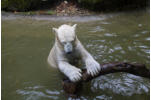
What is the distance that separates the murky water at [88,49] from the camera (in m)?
3.84

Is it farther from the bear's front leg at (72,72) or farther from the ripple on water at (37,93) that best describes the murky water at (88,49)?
the bear's front leg at (72,72)

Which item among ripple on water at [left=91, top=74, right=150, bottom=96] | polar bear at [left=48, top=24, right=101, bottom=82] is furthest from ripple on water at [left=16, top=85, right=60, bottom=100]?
ripple on water at [left=91, top=74, right=150, bottom=96]

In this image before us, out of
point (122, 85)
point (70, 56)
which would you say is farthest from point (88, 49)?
point (122, 85)

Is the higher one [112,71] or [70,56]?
[70,56]

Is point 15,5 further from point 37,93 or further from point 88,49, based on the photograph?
point 37,93

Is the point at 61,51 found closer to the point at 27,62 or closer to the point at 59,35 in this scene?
the point at 59,35

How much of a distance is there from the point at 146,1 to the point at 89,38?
4.59 metres

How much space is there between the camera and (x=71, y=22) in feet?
26.5

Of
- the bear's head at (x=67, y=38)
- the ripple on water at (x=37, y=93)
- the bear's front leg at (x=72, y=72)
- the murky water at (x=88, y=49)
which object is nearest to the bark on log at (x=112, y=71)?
the bear's front leg at (x=72, y=72)

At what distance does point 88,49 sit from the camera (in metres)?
5.52

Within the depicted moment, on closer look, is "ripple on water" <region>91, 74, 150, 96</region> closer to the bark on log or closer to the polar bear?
the bark on log

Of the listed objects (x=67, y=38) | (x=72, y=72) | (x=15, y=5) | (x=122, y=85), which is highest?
(x=15, y=5)

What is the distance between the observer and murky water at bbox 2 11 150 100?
384 cm

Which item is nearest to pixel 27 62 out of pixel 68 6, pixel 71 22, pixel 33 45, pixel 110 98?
pixel 33 45
